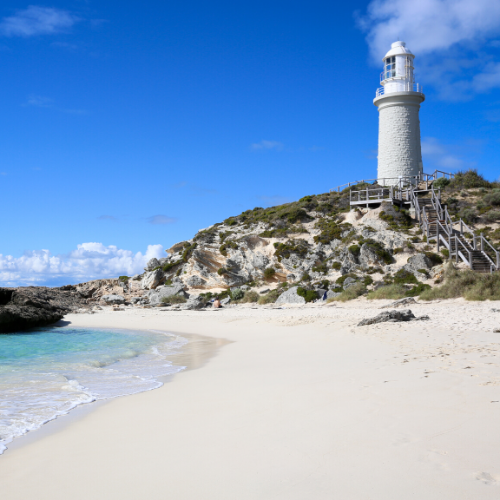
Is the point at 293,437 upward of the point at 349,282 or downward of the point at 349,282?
downward

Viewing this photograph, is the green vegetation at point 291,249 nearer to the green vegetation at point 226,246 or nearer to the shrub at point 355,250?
the green vegetation at point 226,246

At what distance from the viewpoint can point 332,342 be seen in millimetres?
9531

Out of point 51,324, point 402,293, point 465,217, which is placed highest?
point 465,217

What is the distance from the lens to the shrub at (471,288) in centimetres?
1550

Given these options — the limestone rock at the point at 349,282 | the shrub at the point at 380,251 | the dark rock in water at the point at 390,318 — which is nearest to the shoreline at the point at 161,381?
the dark rock in water at the point at 390,318

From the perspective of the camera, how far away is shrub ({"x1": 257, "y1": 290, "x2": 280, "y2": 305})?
23.2m

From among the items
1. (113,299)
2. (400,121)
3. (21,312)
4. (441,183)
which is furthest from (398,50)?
(21,312)

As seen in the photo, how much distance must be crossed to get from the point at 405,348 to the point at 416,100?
3316 centimetres

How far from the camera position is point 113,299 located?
2928 cm

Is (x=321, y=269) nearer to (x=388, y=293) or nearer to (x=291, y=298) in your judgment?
(x=291, y=298)

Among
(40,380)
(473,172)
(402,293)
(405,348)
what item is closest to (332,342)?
(405,348)

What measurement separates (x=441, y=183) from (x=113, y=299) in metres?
25.8

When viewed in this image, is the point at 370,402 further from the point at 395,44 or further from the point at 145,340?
the point at 395,44

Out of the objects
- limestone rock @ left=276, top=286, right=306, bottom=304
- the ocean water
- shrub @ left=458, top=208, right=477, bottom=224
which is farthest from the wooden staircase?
the ocean water
